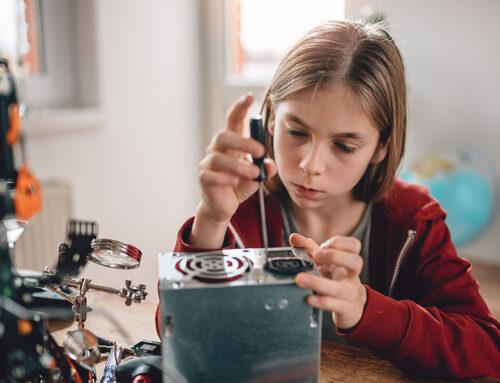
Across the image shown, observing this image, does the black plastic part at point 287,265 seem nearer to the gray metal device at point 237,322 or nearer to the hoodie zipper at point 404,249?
the gray metal device at point 237,322

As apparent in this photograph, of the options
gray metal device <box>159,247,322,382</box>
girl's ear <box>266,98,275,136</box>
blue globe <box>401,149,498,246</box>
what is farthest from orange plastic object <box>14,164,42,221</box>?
blue globe <box>401,149,498,246</box>

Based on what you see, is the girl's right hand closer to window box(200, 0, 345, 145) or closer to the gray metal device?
the gray metal device

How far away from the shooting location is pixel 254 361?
0.55m

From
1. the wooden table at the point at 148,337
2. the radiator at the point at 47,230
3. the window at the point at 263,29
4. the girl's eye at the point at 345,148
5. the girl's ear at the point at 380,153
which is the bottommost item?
the radiator at the point at 47,230

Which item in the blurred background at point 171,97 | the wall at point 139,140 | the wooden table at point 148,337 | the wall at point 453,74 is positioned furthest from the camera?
the wall at point 453,74

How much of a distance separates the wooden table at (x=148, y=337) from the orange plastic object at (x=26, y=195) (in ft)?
1.03

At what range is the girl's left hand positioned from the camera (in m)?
0.55

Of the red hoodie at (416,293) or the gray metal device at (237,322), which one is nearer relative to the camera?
the gray metal device at (237,322)

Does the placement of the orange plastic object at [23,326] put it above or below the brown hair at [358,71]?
below

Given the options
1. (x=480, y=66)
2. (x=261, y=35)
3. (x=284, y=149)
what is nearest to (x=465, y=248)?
(x=480, y=66)

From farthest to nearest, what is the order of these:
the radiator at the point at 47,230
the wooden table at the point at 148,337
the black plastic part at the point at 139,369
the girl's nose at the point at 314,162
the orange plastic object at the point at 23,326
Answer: the radiator at the point at 47,230 → the girl's nose at the point at 314,162 → the wooden table at the point at 148,337 → the black plastic part at the point at 139,369 → the orange plastic object at the point at 23,326

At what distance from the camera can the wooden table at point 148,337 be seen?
0.72 metres

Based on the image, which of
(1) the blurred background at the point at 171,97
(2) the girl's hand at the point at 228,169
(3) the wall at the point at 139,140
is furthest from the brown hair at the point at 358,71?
(3) the wall at the point at 139,140

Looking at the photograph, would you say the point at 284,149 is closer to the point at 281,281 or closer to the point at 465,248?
the point at 281,281
